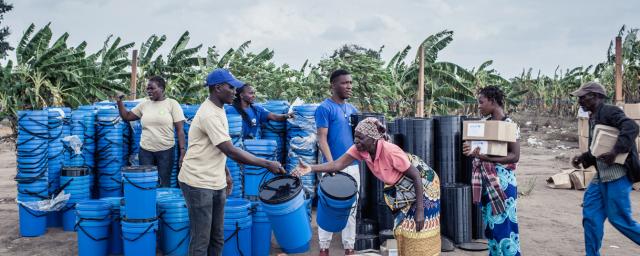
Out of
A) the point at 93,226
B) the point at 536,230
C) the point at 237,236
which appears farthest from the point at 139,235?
the point at 536,230

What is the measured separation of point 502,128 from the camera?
13.7 feet

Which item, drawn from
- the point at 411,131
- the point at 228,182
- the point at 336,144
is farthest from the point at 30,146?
the point at 411,131

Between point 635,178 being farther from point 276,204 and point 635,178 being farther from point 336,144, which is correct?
point 276,204

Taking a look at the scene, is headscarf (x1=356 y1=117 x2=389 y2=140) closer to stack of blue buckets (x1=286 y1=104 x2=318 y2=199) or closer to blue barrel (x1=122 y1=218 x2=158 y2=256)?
blue barrel (x1=122 y1=218 x2=158 y2=256)

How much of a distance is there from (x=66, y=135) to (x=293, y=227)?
12.4ft

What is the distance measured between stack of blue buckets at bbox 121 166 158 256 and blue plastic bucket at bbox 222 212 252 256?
2.17 ft

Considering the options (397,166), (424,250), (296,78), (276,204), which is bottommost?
(424,250)

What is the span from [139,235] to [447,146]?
3212 mm

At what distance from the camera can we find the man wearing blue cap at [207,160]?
3678mm

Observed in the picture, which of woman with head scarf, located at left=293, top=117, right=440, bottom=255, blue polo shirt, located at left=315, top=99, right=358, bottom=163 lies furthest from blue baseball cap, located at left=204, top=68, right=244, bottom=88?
blue polo shirt, located at left=315, top=99, right=358, bottom=163

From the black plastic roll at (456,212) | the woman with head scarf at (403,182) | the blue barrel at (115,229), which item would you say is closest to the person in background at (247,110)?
the blue barrel at (115,229)

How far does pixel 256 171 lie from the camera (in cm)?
505

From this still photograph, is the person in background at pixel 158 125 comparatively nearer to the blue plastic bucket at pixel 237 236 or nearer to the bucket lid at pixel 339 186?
the blue plastic bucket at pixel 237 236

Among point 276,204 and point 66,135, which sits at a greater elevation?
point 66,135
